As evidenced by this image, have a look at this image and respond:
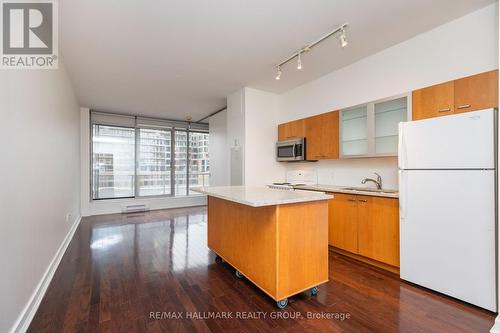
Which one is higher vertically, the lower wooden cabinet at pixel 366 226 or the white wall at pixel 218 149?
the white wall at pixel 218 149

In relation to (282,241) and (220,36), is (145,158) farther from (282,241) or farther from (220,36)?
(282,241)

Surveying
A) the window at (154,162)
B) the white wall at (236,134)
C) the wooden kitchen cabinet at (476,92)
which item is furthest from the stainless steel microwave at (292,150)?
the window at (154,162)

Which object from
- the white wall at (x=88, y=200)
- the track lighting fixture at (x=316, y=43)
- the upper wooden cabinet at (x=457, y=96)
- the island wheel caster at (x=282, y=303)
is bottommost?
the island wheel caster at (x=282, y=303)

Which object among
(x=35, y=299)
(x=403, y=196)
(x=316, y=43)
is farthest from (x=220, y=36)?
(x=35, y=299)

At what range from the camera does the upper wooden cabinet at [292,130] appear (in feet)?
13.2

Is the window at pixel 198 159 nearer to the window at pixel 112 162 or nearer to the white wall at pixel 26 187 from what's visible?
the window at pixel 112 162

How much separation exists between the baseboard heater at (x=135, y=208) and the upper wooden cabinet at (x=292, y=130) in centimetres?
435

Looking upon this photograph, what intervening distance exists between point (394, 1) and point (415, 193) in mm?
1865

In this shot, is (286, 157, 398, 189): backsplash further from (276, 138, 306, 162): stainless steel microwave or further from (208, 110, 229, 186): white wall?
(208, 110, 229, 186): white wall

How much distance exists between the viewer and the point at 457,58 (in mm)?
2377

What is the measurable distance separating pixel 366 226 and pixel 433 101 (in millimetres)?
1569

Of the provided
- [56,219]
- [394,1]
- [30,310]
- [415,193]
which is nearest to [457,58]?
[394,1]

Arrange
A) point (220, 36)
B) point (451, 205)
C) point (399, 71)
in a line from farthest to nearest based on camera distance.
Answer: point (399, 71) < point (220, 36) < point (451, 205)

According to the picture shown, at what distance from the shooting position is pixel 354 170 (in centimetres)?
347
